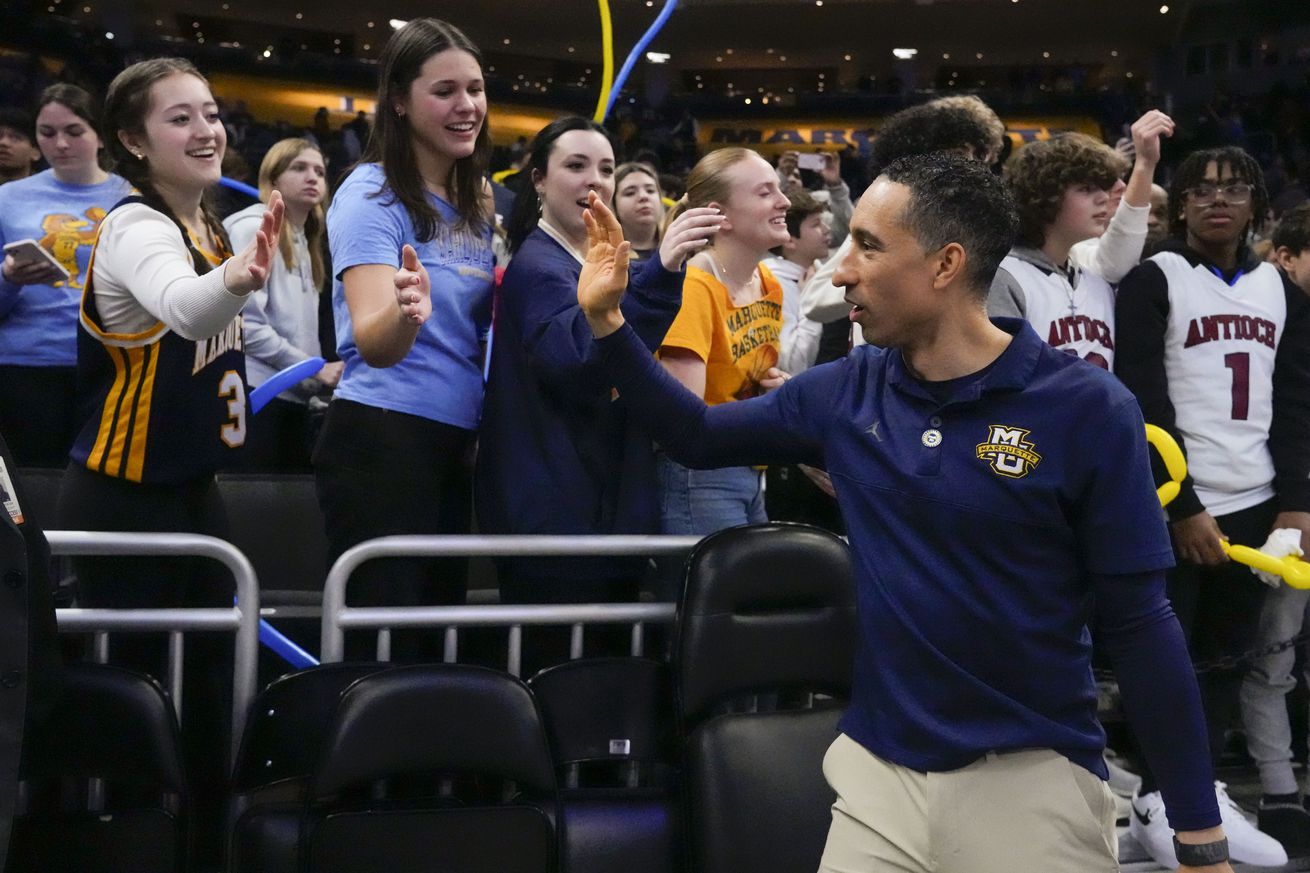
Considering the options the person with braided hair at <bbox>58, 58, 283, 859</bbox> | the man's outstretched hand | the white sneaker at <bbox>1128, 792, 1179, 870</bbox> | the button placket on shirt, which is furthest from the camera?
the white sneaker at <bbox>1128, 792, 1179, 870</bbox>

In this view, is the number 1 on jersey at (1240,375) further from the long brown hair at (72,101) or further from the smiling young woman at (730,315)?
the long brown hair at (72,101)

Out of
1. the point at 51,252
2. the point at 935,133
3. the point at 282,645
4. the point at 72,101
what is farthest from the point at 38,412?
the point at 935,133

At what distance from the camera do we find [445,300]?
278 centimetres

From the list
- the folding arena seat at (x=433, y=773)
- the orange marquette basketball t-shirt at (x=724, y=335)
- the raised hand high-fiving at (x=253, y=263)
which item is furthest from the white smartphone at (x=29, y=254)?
the orange marquette basketball t-shirt at (x=724, y=335)

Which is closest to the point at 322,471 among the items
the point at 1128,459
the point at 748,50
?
the point at 1128,459

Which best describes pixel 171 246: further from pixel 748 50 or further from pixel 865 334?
pixel 748 50

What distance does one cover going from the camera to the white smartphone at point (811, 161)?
6.22 m

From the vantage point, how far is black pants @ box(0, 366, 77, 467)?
405cm

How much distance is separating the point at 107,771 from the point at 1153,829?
2590 mm

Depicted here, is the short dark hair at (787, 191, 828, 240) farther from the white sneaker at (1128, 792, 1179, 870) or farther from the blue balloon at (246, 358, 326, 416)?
the white sneaker at (1128, 792, 1179, 870)

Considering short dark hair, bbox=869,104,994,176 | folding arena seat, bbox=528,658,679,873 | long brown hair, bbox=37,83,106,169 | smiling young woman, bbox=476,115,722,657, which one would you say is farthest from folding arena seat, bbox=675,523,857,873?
long brown hair, bbox=37,83,106,169

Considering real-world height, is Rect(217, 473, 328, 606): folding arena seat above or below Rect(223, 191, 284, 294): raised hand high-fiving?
below

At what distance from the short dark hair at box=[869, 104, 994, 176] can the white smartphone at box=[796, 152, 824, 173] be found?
297cm

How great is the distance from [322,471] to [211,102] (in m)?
0.80
